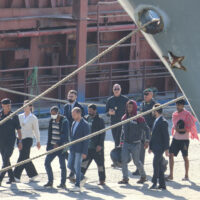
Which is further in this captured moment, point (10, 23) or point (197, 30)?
point (10, 23)

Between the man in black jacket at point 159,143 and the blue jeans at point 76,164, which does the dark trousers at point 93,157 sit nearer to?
the blue jeans at point 76,164

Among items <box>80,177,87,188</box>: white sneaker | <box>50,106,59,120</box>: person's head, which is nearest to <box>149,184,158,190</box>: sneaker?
<box>80,177,87,188</box>: white sneaker

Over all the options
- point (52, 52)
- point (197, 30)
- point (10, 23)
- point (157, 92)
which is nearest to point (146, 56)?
point (157, 92)

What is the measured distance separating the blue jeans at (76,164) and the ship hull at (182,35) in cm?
533

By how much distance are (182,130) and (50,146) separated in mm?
2166

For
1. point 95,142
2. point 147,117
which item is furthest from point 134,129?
point 147,117

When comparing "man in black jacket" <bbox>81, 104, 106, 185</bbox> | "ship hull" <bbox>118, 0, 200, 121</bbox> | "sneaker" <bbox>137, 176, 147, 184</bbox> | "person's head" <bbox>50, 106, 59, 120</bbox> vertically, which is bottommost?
"sneaker" <bbox>137, 176, 147, 184</bbox>

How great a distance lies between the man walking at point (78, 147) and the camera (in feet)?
41.6

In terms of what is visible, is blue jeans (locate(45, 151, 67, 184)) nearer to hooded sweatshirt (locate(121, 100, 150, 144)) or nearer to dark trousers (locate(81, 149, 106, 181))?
dark trousers (locate(81, 149, 106, 181))

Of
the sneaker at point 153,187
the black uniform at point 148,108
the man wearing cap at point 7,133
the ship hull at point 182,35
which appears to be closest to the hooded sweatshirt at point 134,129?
the sneaker at point 153,187

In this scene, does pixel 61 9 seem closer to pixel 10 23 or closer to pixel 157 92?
pixel 10 23

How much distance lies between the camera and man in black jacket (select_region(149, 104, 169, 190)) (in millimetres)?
12867

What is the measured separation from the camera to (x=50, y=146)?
1303cm

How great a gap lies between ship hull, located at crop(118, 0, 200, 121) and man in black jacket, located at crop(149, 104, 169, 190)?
16.9 ft
